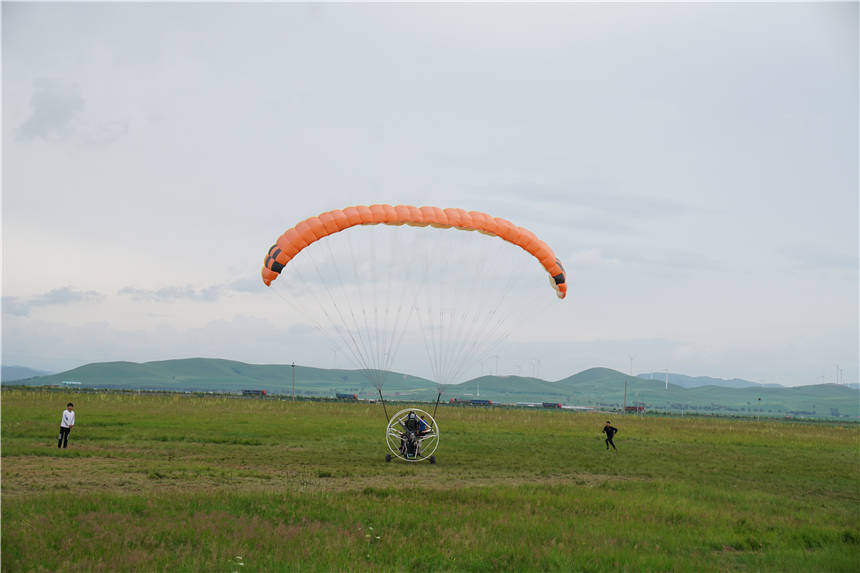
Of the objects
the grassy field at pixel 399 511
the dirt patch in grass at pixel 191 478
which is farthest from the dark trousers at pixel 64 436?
the dirt patch in grass at pixel 191 478

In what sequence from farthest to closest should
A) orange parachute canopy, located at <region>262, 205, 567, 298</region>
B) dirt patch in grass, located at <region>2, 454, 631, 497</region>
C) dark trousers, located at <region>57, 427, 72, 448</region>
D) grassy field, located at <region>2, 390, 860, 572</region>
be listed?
1. dark trousers, located at <region>57, 427, 72, 448</region>
2. orange parachute canopy, located at <region>262, 205, 567, 298</region>
3. dirt patch in grass, located at <region>2, 454, 631, 497</region>
4. grassy field, located at <region>2, 390, 860, 572</region>

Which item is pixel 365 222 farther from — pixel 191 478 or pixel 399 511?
pixel 399 511

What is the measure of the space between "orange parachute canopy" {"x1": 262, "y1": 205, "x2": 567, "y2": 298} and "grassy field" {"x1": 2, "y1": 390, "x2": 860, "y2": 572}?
664 centimetres

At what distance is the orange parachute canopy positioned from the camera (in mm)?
20922

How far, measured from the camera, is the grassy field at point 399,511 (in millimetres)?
10336

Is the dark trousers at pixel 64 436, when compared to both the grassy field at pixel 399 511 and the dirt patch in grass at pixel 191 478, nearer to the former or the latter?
the grassy field at pixel 399 511

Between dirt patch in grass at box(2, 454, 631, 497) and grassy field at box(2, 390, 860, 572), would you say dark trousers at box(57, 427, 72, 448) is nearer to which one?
grassy field at box(2, 390, 860, 572)

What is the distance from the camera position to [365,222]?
20.9 meters

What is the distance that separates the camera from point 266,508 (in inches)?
515

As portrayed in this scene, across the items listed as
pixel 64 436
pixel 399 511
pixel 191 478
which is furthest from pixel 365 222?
pixel 64 436

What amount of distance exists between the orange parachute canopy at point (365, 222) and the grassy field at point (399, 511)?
6.64 meters

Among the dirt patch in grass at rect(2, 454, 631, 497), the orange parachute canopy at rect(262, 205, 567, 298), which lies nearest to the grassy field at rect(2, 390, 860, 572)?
the dirt patch in grass at rect(2, 454, 631, 497)

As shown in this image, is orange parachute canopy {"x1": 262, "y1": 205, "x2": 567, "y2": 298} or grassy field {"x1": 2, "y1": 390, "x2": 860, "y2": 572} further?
orange parachute canopy {"x1": 262, "y1": 205, "x2": 567, "y2": 298}

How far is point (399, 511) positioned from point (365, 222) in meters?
10.1
